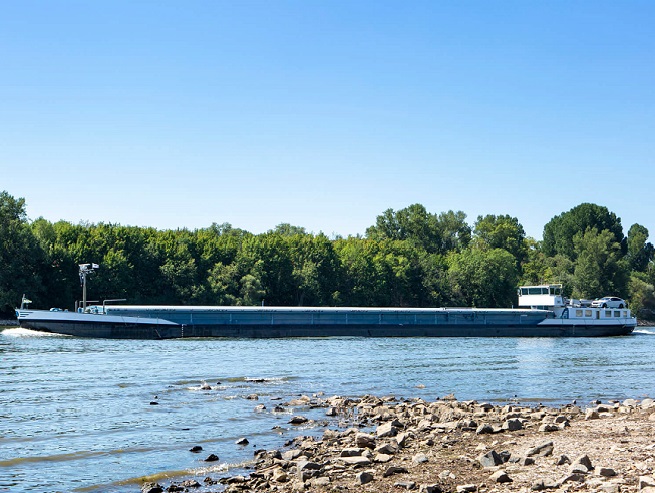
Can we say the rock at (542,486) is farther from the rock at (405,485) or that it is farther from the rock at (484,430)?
the rock at (484,430)

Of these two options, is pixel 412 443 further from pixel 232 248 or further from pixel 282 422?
pixel 232 248

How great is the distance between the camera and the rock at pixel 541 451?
55.1 ft

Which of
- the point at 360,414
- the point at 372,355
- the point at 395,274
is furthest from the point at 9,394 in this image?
the point at 395,274

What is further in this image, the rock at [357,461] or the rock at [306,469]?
the rock at [357,461]

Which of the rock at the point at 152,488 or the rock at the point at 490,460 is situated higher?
the rock at the point at 490,460

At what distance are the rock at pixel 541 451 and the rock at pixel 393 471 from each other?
9.49 ft

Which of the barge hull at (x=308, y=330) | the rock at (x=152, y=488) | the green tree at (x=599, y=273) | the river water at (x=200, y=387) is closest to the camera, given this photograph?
the rock at (x=152, y=488)

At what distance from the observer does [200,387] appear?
32688 millimetres

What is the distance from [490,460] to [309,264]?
104 meters

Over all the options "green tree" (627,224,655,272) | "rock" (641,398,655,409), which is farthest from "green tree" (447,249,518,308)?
"rock" (641,398,655,409)

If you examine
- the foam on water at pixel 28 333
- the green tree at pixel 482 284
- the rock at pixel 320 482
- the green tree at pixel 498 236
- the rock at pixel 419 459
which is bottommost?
the rock at pixel 320 482

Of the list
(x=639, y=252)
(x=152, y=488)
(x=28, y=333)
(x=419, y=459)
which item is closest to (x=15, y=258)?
(x=28, y=333)

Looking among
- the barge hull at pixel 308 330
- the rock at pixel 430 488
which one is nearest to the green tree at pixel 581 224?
the barge hull at pixel 308 330

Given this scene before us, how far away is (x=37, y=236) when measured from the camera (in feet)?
316
